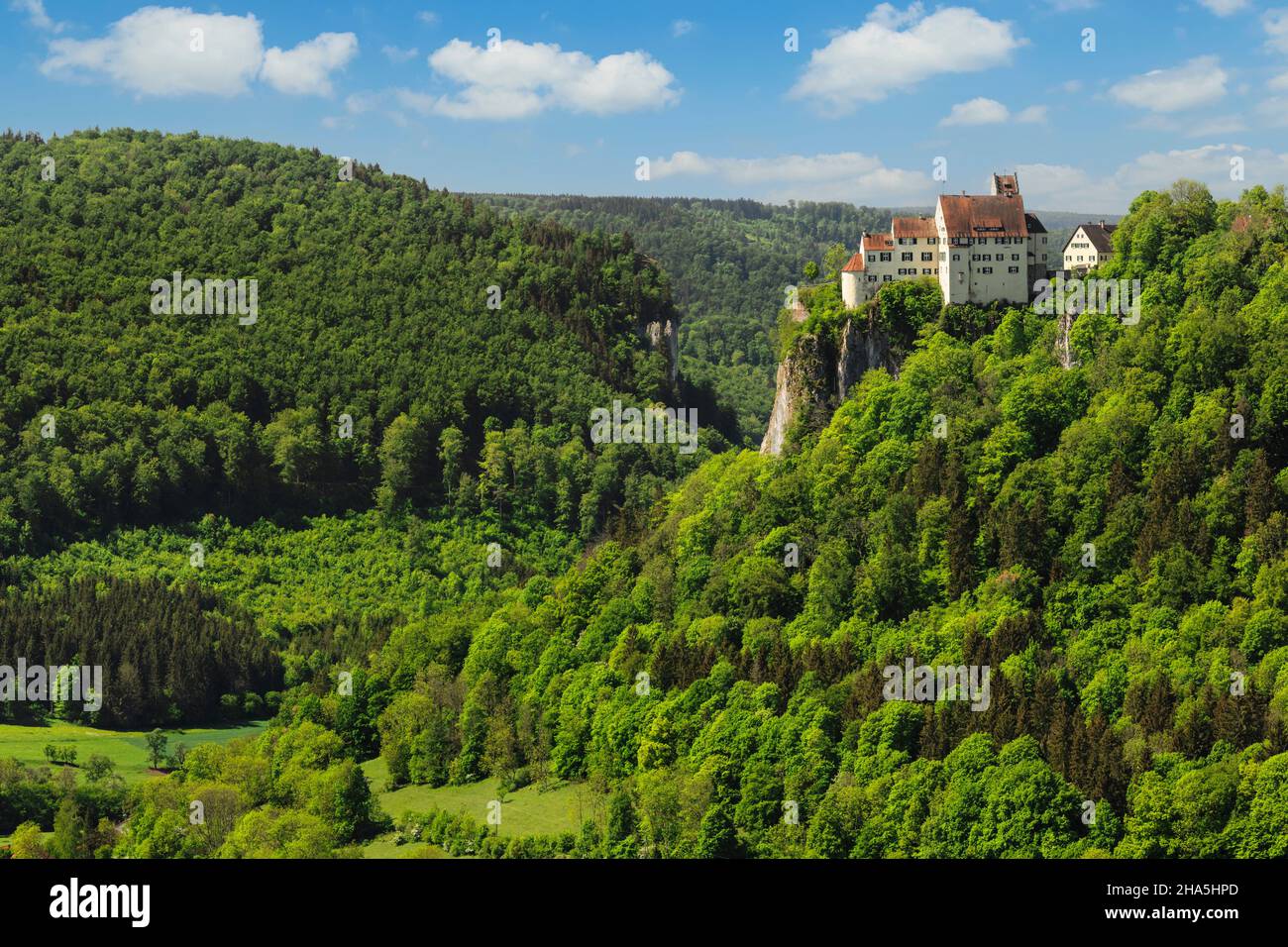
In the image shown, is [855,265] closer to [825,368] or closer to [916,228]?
[916,228]

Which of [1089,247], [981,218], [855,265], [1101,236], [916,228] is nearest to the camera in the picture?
[981,218]

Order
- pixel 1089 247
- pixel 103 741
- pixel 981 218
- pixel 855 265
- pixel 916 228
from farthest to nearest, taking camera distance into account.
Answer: pixel 103 741
pixel 855 265
pixel 1089 247
pixel 916 228
pixel 981 218

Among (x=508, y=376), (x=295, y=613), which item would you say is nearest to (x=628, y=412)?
(x=508, y=376)

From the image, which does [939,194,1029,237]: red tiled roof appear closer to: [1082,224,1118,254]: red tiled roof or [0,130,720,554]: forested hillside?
[1082,224,1118,254]: red tiled roof

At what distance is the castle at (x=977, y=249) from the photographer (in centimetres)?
9862

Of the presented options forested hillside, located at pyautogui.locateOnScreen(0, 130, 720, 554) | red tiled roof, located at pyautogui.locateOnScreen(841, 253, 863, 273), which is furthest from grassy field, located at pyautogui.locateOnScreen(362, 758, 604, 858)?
forested hillside, located at pyautogui.locateOnScreen(0, 130, 720, 554)

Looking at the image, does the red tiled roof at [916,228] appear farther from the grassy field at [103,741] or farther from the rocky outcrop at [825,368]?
the grassy field at [103,741]

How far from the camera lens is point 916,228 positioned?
101 metres

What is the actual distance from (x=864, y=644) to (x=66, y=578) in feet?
259

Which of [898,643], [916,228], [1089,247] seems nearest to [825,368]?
[916,228]

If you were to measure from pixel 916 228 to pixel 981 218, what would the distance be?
4171 millimetres

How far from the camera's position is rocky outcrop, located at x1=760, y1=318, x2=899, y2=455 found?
10175cm
